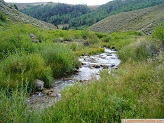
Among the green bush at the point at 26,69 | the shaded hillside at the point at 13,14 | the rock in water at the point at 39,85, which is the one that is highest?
the shaded hillside at the point at 13,14

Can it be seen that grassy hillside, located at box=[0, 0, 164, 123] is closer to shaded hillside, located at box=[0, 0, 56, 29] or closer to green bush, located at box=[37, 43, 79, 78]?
green bush, located at box=[37, 43, 79, 78]

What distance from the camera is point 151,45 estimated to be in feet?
40.4

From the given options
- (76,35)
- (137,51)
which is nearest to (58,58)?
(137,51)

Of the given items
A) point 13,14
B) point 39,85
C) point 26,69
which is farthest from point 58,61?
point 13,14

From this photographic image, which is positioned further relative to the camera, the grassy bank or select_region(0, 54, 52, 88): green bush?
select_region(0, 54, 52, 88): green bush

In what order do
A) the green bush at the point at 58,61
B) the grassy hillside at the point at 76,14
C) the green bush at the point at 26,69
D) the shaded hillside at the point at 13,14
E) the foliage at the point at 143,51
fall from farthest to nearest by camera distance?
the grassy hillside at the point at 76,14 < the shaded hillside at the point at 13,14 < the foliage at the point at 143,51 < the green bush at the point at 58,61 < the green bush at the point at 26,69

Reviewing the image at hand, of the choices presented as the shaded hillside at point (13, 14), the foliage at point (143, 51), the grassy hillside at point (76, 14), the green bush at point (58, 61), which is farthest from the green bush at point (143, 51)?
the grassy hillside at point (76, 14)

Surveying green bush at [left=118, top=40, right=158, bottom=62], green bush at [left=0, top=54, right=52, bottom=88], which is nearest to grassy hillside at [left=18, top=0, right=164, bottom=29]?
green bush at [left=118, top=40, right=158, bottom=62]

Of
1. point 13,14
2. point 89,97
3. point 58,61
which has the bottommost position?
point 58,61

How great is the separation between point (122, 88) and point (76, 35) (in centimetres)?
2574

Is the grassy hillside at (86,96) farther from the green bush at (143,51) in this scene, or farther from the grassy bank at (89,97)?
the green bush at (143,51)

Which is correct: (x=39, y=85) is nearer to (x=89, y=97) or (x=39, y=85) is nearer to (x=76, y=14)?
(x=89, y=97)

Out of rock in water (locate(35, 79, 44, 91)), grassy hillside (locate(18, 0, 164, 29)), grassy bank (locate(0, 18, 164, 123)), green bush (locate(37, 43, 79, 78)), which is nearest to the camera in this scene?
grassy bank (locate(0, 18, 164, 123))

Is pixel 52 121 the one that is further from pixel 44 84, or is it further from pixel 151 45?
pixel 151 45
